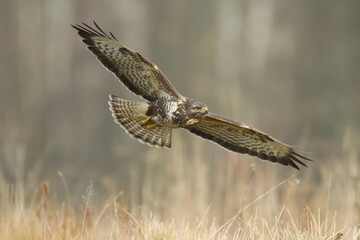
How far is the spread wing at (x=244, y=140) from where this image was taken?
6.26 meters

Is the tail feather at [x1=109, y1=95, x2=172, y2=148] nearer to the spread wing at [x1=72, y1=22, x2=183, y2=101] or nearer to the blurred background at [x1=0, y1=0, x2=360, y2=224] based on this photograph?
the spread wing at [x1=72, y1=22, x2=183, y2=101]

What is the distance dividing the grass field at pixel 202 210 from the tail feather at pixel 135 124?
1.23 feet

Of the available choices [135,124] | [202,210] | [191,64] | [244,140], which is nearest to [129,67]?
[135,124]

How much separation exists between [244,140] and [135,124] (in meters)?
0.93

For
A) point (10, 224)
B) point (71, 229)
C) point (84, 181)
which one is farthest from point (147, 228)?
point (84, 181)

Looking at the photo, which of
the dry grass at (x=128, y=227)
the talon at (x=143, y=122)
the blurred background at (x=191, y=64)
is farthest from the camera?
the blurred background at (x=191, y=64)

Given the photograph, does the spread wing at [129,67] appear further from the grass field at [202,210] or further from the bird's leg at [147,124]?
the grass field at [202,210]

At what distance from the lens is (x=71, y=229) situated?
5.00 m

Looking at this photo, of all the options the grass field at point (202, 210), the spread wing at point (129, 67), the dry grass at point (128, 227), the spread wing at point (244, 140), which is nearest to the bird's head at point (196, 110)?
the spread wing at point (129, 67)

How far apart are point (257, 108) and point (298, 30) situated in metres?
3.48

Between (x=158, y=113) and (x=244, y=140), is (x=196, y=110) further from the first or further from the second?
(x=244, y=140)

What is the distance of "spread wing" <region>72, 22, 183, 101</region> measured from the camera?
229 inches

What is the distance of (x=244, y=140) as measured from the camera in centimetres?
645

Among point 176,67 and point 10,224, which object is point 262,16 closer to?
point 176,67
